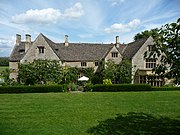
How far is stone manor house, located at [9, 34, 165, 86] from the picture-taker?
44.8 metres

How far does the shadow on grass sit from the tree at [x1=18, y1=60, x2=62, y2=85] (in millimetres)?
25525

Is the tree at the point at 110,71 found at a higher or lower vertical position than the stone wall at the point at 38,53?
lower

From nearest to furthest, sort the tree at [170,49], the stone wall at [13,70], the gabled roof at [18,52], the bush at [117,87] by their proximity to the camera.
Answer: the tree at [170,49] < the bush at [117,87] < the stone wall at [13,70] < the gabled roof at [18,52]

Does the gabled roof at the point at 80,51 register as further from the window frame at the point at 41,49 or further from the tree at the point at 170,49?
the tree at the point at 170,49

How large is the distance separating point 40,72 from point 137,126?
28.8 metres

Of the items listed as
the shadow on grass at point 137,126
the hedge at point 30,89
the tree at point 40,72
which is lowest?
the shadow on grass at point 137,126

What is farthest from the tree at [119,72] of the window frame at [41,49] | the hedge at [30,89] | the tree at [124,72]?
the window frame at [41,49]

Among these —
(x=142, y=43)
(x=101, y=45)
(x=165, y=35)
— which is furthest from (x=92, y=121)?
(x=101, y=45)

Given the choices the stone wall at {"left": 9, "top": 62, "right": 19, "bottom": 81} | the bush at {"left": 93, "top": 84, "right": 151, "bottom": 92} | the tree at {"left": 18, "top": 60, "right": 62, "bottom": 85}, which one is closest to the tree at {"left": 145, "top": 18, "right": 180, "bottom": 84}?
the bush at {"left": 93, "top": 84, "right": 151, "bottom": 92}

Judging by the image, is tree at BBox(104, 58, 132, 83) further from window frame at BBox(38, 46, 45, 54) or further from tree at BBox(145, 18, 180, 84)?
tree at BBox(145, 18, 180, 84)

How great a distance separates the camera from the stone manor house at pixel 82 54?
147ft

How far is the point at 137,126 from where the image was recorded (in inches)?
511

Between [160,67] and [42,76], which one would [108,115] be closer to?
[160,67]

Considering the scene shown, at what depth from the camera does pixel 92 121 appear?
1412 centimetres
